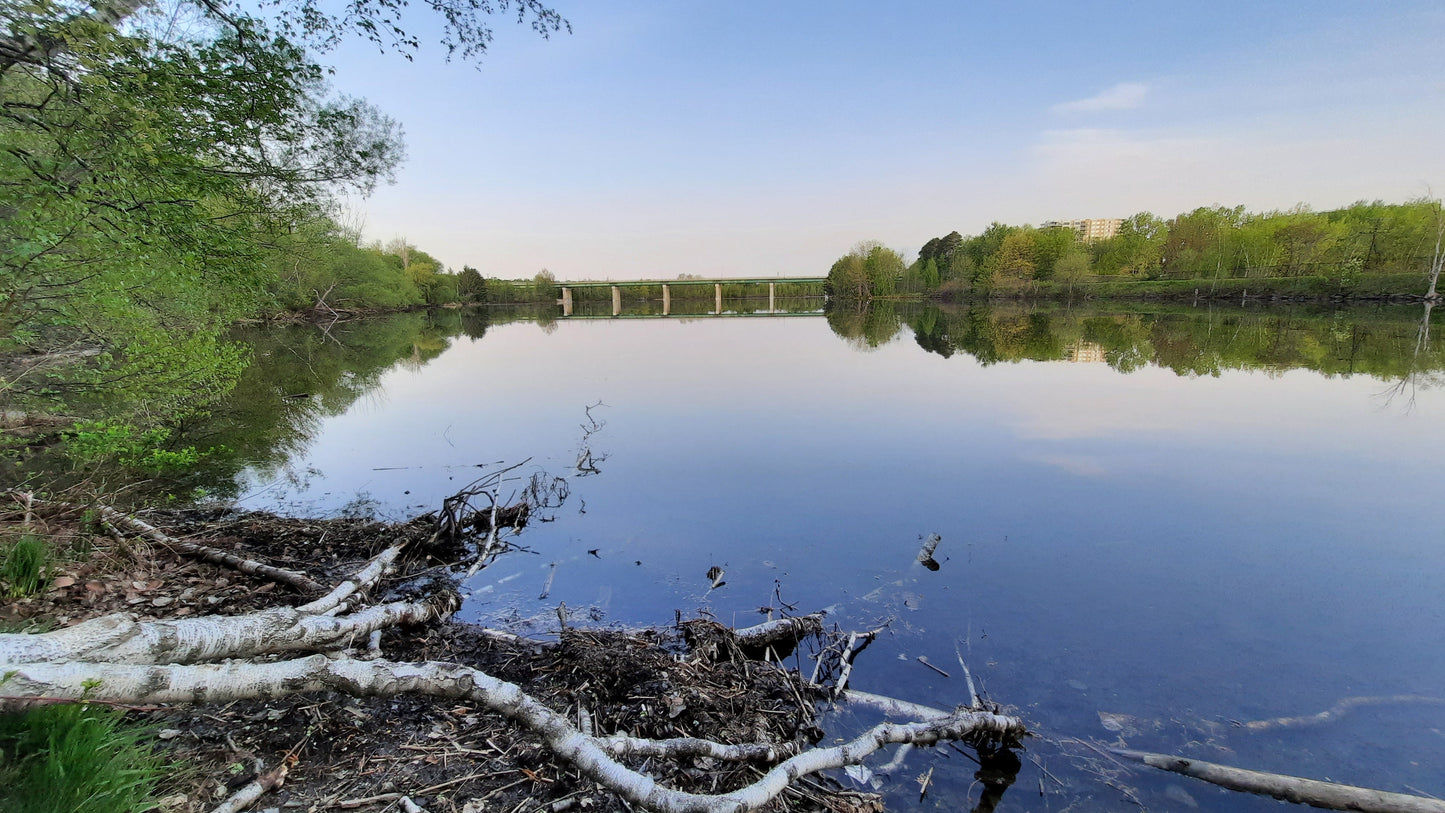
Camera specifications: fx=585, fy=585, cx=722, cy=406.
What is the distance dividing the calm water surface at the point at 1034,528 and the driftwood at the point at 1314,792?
1.52 feet

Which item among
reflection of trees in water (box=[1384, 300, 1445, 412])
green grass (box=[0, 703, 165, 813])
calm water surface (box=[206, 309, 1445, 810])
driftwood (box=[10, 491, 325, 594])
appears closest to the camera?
green grass (box=[0, 703, 165, 813])

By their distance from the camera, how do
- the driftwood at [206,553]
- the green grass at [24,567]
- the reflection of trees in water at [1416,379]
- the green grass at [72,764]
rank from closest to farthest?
the green grass at [72,764] → the green grass at [24,567] → the driftwood at [206,553] → the reflection of trees in water at [1416,379]

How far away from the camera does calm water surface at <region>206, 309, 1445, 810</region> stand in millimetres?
4750

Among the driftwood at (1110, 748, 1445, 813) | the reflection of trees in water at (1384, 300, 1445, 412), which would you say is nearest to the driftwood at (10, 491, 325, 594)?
the driftwood at (1110, 748, 1445, 813)

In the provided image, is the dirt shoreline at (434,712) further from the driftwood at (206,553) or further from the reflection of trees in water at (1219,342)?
the reflection of trees in water at (1219,342)

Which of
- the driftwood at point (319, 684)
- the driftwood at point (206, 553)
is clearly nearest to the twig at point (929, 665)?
the driftwood at point (319, 684)

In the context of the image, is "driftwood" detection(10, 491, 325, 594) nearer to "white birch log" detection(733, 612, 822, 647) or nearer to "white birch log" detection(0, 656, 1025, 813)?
"white birch log" detection(0, 656, 1025, 813)

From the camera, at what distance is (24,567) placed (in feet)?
14.9

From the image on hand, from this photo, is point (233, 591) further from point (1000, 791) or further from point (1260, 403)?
point (1260, 403)

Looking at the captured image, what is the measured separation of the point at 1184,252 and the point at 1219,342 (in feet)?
197

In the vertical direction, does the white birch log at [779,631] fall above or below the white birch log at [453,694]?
below

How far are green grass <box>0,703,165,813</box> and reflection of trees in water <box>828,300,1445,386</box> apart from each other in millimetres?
26847

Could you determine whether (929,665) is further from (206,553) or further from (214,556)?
(206,553)

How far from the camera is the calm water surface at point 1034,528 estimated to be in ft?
15.6
